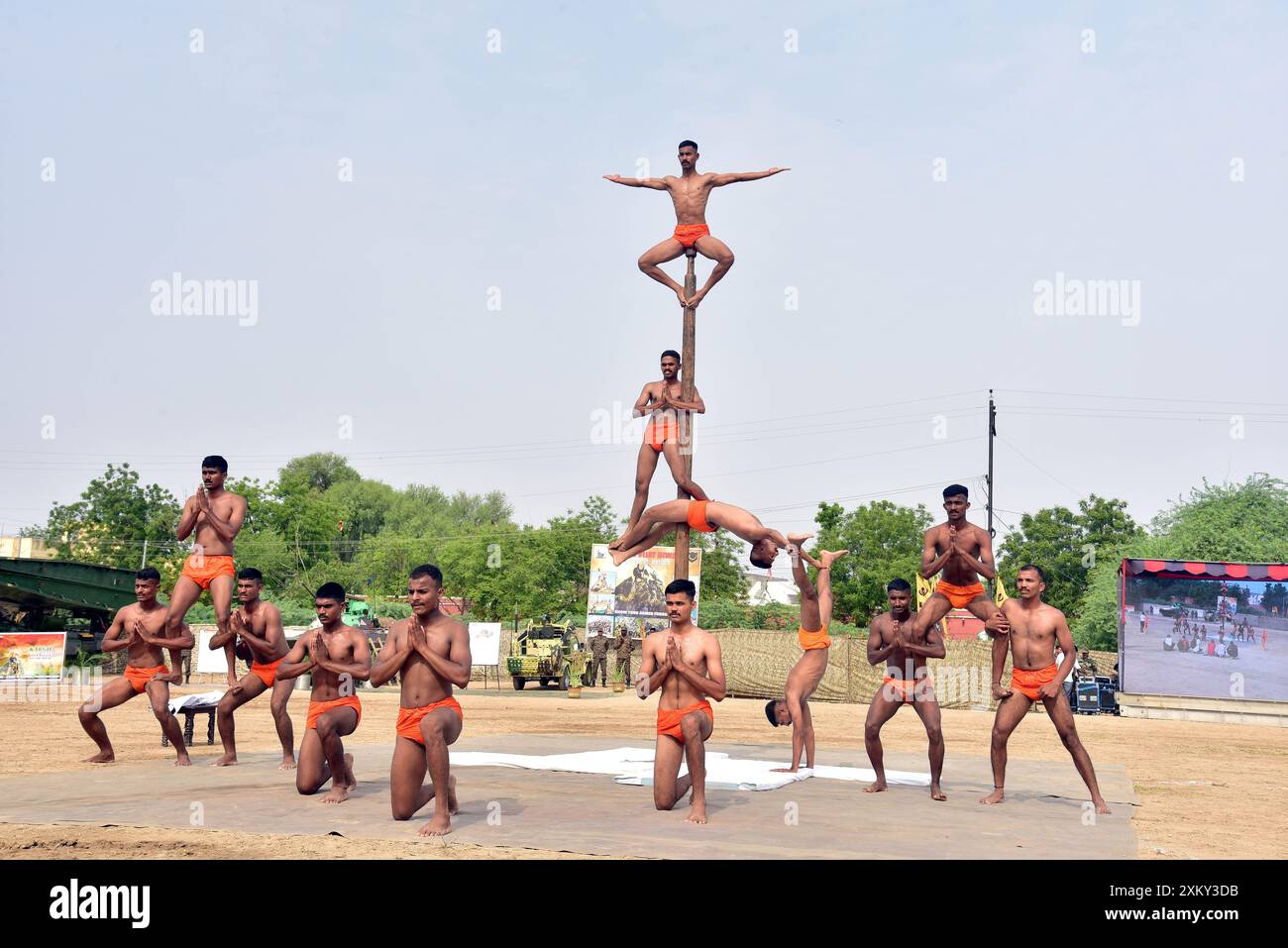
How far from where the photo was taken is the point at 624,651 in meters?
37.0

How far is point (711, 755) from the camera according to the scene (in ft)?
49.8

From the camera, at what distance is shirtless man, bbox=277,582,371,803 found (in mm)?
10242

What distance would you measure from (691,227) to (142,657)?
8232mm

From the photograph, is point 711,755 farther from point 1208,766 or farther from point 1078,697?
point 1078,697

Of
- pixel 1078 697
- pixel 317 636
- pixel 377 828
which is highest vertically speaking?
pixel 317 636

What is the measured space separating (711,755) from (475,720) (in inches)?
359

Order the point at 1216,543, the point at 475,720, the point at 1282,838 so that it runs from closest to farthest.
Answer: the point at 1282,838 → the point at 475,720 → the point at 1216,543

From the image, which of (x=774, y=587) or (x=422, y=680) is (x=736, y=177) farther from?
(x=774, y=587)

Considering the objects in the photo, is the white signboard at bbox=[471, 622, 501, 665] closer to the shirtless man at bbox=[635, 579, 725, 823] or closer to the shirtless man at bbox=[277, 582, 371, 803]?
the shirtless man at bbox=[277, 582, 371, 803]

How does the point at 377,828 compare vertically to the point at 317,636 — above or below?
below

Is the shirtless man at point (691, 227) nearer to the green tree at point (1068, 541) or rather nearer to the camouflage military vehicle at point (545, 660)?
the camouflage military vehicle at point (545, 660)
